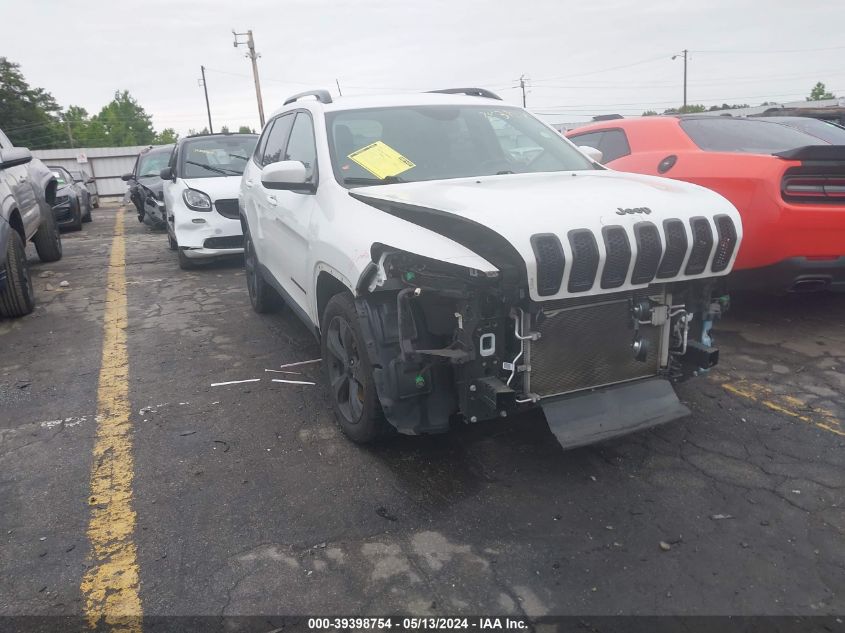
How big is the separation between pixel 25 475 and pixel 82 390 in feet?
4.22

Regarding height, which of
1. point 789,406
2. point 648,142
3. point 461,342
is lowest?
point 789,406

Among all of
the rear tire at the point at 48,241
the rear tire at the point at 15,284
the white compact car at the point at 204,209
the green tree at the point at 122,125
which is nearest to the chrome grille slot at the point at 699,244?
the rear tire at the point at 15,284

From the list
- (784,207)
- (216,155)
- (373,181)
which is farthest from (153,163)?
(784,207)

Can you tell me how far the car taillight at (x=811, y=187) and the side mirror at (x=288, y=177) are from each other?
3.19 m

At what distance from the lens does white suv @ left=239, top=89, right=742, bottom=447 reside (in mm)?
2721

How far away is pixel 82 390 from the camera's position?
180 inches

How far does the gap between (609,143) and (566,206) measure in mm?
3806

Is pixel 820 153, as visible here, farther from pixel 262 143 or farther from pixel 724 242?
pixel 262 143

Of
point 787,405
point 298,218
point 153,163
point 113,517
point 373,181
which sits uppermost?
point 153,163

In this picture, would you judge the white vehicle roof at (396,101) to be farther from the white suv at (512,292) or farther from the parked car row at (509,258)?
the white suv at (512,292)

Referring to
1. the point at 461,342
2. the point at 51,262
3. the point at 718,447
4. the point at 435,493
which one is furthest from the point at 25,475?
the point at 51,262

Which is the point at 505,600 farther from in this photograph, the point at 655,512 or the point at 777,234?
the point at 777,234

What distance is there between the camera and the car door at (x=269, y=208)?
15.7 feet

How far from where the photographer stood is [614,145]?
6.20 meters
